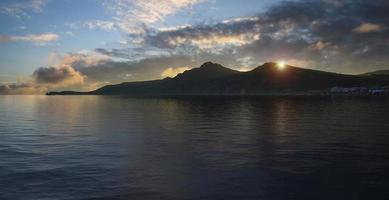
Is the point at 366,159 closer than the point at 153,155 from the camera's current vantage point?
Yes

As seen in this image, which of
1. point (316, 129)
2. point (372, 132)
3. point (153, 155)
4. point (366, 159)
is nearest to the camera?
point (366, 159)

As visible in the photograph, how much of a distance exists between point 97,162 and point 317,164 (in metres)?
22.0

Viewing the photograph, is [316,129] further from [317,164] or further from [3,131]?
[3,131]

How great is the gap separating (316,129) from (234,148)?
88.4 feet

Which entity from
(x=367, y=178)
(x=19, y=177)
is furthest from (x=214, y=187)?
(x=19, y=177)

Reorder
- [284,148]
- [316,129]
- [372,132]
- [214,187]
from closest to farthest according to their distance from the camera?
[214,187]
[284,148]
[372,132]
[316,129]

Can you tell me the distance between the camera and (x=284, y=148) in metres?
43.9

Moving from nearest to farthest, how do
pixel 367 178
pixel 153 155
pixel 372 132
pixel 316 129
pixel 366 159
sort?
pixel 367 178 → pixel 366 159 → pixel 153 155 → pixel 372 132 → pixel 316 129

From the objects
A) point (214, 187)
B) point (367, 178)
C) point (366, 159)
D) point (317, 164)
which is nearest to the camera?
point (214, 187)

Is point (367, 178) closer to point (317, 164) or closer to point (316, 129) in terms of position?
point (317, 164)

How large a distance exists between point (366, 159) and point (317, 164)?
638cm

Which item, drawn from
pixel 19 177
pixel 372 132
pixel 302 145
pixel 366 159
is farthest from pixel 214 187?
pixel 372 132

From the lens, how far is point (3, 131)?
219 ft

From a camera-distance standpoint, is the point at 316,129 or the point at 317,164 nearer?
the point at 317,164
